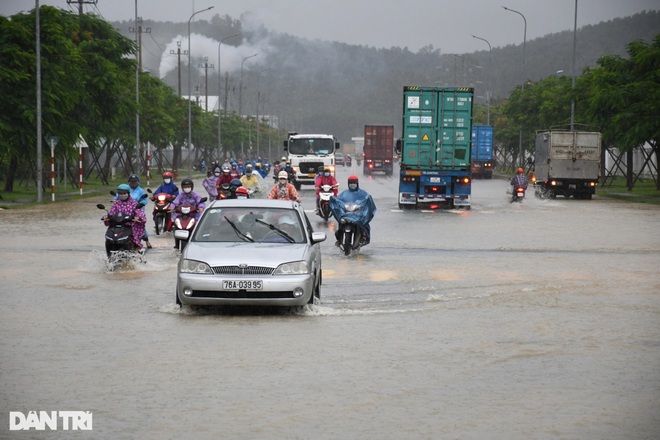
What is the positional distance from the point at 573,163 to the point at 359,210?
1148 inches

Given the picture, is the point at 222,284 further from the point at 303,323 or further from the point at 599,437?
the point at 599,437

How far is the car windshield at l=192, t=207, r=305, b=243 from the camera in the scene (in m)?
14.2

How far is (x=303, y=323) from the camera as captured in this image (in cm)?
1253

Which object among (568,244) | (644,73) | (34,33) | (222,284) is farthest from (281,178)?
(644,73)

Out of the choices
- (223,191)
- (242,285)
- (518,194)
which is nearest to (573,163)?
(518,194)

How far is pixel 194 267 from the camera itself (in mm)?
13117

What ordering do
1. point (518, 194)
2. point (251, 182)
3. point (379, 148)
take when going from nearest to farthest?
point (251, 182), point (518, 194), point (379, 148)

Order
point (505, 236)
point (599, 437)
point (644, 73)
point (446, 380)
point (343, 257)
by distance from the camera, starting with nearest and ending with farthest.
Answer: point (599, 437) → point (446, 380) → point (343, 257) → point (505, 236) → point (644, 73)

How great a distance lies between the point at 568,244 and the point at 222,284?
13222 millimetres

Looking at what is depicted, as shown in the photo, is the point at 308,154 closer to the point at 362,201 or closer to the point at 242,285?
the point at 362,201

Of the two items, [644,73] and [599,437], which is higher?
[644,73]

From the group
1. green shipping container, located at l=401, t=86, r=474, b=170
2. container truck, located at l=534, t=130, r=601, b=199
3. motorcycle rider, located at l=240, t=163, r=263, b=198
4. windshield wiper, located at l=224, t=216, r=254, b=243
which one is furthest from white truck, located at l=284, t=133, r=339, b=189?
windshield wiper, located at l=224, t=216, r=254, b=243

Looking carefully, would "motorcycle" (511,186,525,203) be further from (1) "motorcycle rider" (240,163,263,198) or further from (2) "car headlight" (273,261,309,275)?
(2) "car headlight" (273,261,309,275)

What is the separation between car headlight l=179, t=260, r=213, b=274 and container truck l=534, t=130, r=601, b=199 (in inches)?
1484
